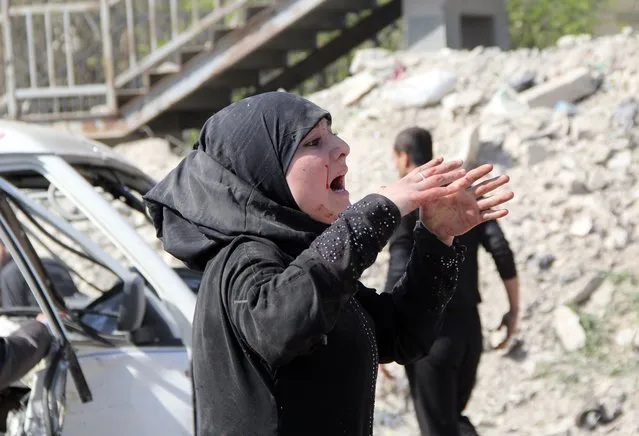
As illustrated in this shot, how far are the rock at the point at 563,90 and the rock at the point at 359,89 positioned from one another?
56.3 inches

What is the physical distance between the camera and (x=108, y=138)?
12.1m

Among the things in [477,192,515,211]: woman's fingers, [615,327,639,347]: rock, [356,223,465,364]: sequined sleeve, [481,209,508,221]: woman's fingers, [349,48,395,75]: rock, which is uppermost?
[477,192,515,211]: woman's fingers

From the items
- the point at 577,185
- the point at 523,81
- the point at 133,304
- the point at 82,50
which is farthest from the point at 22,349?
the point at 82,50

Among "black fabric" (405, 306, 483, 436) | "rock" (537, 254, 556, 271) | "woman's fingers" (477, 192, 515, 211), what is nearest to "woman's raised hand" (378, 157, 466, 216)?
"woman's fingers" (477, 192, 515, 211)

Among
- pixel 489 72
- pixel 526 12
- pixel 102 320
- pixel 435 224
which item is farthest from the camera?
pixel 526 12

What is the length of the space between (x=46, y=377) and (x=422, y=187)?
1.99 metres

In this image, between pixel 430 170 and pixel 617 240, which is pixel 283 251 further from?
pixel 617 240

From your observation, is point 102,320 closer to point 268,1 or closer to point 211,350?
point 211,350

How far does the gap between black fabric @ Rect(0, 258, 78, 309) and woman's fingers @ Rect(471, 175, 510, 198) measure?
139 inches

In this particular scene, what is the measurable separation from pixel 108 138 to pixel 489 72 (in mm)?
4198

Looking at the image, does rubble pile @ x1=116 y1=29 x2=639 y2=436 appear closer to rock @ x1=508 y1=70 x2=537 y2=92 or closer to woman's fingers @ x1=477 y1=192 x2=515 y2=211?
rock @ x1=508 y1=70 x2=537 y2=92

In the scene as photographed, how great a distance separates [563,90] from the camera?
10078mm

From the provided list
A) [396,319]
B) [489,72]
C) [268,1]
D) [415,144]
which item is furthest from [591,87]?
[396,319]

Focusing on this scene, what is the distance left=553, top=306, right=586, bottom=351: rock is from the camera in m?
7.36
